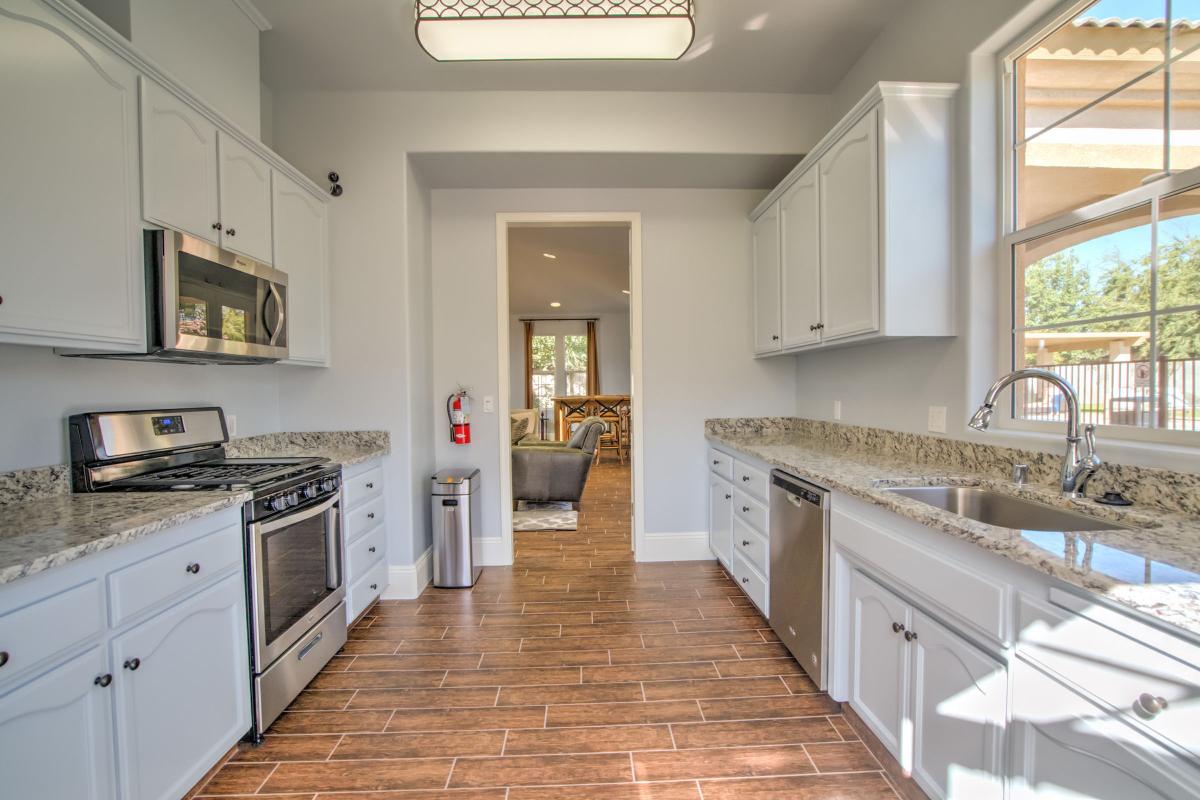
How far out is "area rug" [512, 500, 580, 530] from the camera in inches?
175

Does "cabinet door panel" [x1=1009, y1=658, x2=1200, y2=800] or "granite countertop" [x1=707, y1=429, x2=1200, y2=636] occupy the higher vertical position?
"granite countertop" [x1=707, y1=429, x2=1200, y2=636]

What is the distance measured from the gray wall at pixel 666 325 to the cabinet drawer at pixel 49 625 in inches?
88.3

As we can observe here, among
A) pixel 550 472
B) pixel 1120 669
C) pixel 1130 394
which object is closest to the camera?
pixel 1120 669

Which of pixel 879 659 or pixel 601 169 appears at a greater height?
pixel 601 169

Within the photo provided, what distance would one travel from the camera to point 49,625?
1.09 meters

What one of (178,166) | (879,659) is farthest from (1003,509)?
(178,166)

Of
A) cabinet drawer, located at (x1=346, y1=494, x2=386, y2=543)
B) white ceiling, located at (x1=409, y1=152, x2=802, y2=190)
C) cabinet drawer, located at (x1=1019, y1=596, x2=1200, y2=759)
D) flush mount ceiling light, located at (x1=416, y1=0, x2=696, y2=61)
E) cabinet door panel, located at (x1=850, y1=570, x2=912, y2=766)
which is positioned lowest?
cabinet door panel, located at (x1=850, y1=570, x2=912, y2=766)

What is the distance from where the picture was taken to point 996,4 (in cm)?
182

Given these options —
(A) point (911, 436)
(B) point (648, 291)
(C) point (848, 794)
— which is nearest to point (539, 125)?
(B) point (648, 291)

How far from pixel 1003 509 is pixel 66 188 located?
293 cm

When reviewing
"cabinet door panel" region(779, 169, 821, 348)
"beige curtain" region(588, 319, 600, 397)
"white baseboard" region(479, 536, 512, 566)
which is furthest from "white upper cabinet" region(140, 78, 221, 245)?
"beige curtain" region(588, 319, 600, 397)

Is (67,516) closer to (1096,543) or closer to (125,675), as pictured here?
(125,675)

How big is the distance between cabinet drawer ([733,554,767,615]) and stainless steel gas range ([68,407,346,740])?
6.47ft

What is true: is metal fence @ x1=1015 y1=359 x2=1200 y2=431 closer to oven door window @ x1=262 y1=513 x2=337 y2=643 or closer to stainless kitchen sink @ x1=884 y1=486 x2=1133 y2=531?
stainless kitchen sink @ x1=884 y1=486 x2=1133 y2=531
